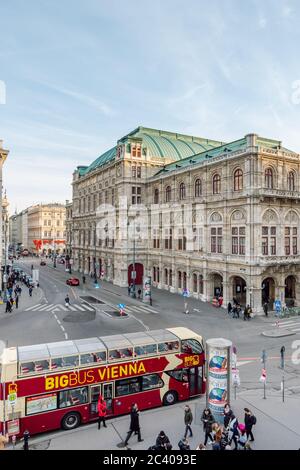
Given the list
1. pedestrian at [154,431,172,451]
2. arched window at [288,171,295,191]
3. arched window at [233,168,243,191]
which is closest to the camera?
pedestrian at [154,431,172,451]

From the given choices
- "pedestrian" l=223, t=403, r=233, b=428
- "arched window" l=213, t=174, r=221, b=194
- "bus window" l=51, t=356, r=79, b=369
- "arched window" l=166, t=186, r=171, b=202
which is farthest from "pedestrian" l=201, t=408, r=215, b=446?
"arched window" l=166, t=186, r=171, b=202

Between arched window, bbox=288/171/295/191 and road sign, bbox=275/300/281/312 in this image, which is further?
arched window, bbox=288/171/295/191

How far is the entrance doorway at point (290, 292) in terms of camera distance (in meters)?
44.2

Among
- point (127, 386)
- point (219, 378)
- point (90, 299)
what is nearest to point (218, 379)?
point (219, 378)

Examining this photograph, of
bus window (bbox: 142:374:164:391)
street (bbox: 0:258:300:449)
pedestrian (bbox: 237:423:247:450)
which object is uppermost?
bus window (bbox: 142:374:164:391)

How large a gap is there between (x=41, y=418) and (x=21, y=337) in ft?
46.9

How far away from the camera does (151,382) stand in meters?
17.6

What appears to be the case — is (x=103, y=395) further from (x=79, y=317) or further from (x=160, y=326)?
(x=79, y=317)

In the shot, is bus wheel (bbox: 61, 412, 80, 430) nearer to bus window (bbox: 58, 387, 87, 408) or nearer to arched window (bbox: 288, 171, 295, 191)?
bus window (bbox: 58, 387, 87, 408)

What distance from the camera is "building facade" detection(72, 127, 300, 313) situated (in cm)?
3969

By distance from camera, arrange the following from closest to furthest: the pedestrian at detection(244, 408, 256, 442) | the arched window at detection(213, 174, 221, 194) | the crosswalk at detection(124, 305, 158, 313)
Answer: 1. the pedestrian at detection(244, 408, 256, 442)
2. the crosswalk at detection(124, 305, 158, 313)
3. the arched window at detection(213, 174, 221, 194)

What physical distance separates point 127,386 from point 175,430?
308cm

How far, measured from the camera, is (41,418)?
610 inches
